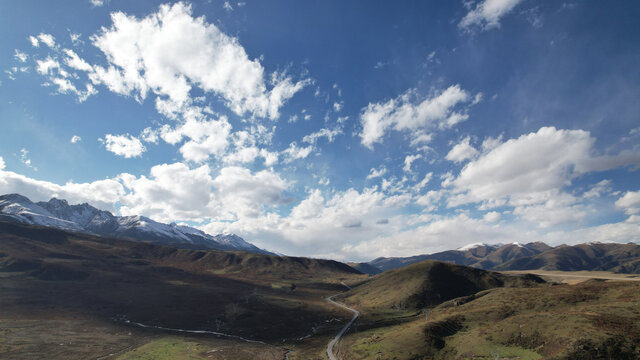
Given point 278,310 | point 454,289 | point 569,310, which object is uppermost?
point 569,310

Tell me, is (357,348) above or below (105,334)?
above

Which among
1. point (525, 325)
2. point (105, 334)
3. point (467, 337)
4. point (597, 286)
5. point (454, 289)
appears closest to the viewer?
point (525, 325)

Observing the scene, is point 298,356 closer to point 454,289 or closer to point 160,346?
point 160,346

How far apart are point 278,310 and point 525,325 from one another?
13088 centimetres

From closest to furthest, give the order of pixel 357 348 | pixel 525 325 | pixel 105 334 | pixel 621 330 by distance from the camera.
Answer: pixel 621 330 < pixel 525 325 < pixel 357 348 < pixel 105 334

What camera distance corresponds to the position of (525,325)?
79.4 meters

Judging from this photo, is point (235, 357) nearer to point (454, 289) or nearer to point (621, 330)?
point (621, 330)

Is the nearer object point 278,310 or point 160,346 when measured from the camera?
point 160,346

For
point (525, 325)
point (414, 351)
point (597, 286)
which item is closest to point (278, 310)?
point (414, 351)

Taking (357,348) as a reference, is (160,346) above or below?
below

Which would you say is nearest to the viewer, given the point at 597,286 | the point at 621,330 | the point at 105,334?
the point at 621,330

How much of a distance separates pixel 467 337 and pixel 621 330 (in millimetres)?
33580

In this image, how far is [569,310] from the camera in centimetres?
8706

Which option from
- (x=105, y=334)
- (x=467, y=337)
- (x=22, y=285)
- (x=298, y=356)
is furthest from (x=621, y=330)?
(x=22, y=285)
